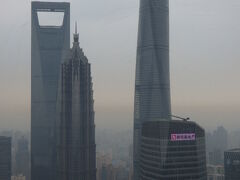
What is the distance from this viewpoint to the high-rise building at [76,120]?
54.0 meters

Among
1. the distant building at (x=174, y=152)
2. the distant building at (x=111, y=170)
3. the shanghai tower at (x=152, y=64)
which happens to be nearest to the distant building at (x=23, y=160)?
the distant building at (x=111, y=170)

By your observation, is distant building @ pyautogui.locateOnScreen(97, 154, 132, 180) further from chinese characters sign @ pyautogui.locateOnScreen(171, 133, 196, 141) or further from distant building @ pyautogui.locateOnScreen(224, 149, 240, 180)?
chinese characters sign @ pyautogui.locateOnScreen(171, 133, 196, 141)

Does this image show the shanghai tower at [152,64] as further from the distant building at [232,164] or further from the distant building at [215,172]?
the distant building at [232,164]

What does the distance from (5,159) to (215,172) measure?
3770cm

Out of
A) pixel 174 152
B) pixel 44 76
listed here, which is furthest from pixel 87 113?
pixel 44 76

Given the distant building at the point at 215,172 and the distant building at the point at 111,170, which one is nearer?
the distant building at the point at 111,170

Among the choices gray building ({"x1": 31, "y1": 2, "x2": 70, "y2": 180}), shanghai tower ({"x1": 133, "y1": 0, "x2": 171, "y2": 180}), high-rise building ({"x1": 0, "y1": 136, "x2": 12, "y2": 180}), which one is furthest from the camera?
shanghai tower ({"x1": 133, "y1": 0, "x2": 171, "y2": 180})

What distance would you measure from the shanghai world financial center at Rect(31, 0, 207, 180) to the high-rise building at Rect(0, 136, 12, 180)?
13.9ft

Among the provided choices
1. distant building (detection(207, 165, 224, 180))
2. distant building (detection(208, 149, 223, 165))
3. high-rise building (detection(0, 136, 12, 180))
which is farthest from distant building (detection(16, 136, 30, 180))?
distant building (detection(207, 165, 224, 180))

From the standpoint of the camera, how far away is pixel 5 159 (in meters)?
69.2

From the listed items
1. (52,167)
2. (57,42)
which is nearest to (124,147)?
(52,167)

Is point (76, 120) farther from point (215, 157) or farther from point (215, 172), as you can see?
point (215, 172)

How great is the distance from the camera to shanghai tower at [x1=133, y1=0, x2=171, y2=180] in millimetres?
72375

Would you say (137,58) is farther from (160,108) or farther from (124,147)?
(124,147)
